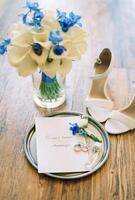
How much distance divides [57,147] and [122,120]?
0.86 ft

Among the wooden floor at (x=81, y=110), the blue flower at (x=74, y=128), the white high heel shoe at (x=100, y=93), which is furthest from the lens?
the white high heel shoe at (x=100, y=93)

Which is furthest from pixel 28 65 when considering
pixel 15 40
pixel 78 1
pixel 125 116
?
pixel 78 1

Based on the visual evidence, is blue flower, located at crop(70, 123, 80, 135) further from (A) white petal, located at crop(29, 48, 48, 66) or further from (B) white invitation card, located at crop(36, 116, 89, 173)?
(A) white petal, located at crop(29, 48, 48, 66)

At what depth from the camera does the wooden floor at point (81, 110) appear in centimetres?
89

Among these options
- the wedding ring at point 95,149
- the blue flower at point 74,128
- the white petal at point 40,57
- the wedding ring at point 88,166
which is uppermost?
the white petal at point 40,57

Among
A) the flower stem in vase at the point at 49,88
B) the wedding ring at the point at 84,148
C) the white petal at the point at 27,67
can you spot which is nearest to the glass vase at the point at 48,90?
the flower stem in vase at the point at 49,88

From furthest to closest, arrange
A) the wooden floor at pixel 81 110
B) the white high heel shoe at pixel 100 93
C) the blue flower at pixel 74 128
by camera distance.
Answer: the white high heel shoe at pixel 100 93 → the blue flower at pixel 74 128 → the wooden floor at pixel 81 110

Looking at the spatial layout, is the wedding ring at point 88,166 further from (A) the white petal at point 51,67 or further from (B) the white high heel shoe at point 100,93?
(A) the white petal at point 51,67

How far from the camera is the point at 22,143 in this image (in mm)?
1019

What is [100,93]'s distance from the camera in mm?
1202

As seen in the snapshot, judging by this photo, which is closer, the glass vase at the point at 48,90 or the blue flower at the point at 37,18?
the blue flower at the point at 37,18

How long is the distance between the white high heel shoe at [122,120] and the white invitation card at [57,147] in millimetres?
112

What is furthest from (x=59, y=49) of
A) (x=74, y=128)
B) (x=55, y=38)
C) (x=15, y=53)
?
(x=74, y=128)

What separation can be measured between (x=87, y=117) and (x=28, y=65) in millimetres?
272
